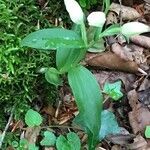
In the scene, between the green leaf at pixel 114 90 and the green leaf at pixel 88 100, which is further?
the green leaf at pixel 114 90

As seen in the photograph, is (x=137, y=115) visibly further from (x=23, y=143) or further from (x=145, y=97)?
(x=23, y=143)

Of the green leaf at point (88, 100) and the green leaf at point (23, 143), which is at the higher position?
the green leaf at point (88, 100)

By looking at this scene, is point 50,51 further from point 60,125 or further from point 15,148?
point 15,148

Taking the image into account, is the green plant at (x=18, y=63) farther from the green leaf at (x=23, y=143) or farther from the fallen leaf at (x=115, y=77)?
the fallen leaf at (x=115, y=77)

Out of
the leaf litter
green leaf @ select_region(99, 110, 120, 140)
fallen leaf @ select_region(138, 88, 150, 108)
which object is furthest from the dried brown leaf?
green leaf @ select_region(99, 110, 120, 140)

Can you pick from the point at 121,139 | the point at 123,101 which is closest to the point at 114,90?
the point at 123,101

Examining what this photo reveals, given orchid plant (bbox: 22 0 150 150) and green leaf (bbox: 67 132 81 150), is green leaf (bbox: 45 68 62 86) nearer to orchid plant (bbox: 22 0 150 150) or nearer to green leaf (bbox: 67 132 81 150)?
orchid plant (bbox: 22 0 150 150)

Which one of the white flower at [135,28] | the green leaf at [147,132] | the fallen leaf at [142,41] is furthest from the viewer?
the fallen leaf at [142,41]

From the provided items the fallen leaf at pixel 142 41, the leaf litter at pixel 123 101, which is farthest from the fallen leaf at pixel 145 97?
the fallen leaf at pixel 142 41
